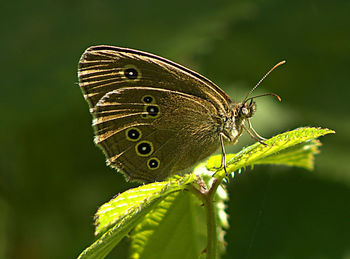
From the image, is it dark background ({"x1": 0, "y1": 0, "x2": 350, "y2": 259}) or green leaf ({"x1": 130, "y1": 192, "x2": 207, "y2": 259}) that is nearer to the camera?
green leaf ({"x1": 130, "y1": 192, "x2": 207, "y2": 259})

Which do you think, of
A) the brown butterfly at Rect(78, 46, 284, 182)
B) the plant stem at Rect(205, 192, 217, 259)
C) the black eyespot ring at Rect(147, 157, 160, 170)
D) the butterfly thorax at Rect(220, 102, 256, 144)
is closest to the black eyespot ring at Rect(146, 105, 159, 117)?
the brown butterfly at Rect(78, 46, 284, 182)

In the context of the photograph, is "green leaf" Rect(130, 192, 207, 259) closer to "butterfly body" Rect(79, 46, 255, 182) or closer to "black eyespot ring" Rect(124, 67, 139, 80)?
"butterfly body" Rect(79, 46, 255, 182)

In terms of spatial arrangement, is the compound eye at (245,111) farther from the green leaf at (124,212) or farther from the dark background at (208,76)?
the dark background at (208,76)

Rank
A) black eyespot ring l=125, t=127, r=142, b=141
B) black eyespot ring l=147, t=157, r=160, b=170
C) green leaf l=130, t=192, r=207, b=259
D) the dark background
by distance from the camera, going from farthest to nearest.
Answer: the dark background, black eyespot ring l=125, t=127, r=142, b=141, black eyespot ring l=147, t=157, r=160, b=170, green leaf l=130, t=192, r=207, b=259

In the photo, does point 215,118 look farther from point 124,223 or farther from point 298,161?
point 124,223

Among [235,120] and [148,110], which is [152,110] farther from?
[235,120]

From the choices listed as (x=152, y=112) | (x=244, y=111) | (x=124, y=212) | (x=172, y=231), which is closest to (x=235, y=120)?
(x=244, y=111)

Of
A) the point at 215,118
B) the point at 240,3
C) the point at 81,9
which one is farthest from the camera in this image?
the point at 81,9

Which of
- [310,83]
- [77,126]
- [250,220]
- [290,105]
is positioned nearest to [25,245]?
[77,126]
